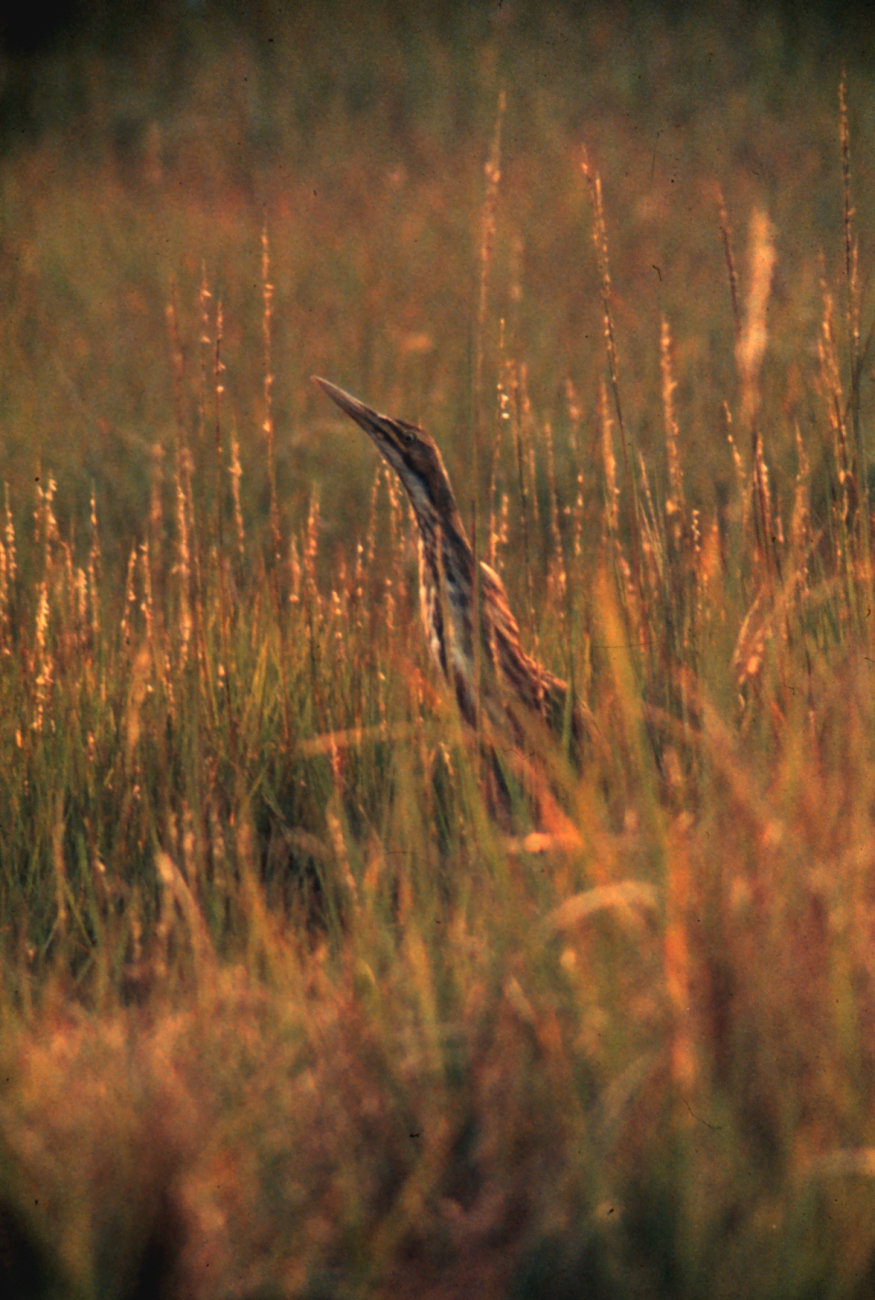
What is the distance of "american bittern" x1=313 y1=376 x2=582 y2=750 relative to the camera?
124 inches

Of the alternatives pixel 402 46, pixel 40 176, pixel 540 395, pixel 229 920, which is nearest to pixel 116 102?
pixel 40 176

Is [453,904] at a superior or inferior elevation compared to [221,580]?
inferior

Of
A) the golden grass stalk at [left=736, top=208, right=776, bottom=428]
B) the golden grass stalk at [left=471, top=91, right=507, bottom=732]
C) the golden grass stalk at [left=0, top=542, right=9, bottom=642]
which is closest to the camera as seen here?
the golden grass stalk at [left=736, top=208, right=776, bottom=428]

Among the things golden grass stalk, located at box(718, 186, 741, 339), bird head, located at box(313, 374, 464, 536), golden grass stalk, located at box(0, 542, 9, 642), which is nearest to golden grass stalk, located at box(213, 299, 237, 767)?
bird head, located at box(313, 374, 464, 536)

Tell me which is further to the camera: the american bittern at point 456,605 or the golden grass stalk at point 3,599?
the golden grass stalk at point 3,599

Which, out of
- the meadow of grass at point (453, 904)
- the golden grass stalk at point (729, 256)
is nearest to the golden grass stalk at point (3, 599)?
the meadow of grass at point (453, 904)

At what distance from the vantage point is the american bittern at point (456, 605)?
3.15 m

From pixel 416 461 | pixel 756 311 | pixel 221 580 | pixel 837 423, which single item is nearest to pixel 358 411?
pixel 416 461

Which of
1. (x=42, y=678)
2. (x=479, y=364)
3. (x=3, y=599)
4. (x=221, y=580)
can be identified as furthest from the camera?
(x=3, y=599)

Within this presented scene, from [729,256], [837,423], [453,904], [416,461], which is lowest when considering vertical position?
[453,904]

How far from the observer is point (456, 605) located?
3285mm

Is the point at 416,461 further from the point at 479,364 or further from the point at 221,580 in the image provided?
the point at 479,364

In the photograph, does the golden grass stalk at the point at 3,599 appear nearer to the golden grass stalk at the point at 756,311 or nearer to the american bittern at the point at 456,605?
the american bittern at the point at 456,605

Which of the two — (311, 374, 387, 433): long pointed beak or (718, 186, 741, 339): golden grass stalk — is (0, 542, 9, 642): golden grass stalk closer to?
(311, 374, 387, 433): long pointed beak
